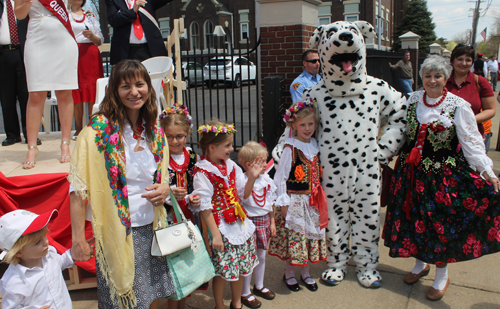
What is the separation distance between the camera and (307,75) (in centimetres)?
489

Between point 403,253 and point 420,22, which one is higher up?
point 420,22

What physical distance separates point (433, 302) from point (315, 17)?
13.2ft

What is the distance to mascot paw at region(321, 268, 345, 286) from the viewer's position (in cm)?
329

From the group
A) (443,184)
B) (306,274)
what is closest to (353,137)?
(443,184)

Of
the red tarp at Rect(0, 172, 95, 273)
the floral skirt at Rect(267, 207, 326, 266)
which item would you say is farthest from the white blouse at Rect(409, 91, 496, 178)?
the red tarp at Rect(0, 172, 95, 273)

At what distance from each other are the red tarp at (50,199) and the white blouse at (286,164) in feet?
4.88

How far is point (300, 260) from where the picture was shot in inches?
123

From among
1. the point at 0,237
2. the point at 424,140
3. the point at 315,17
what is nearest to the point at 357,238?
the point at 424,140

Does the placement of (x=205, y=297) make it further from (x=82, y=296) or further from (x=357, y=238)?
(x=357, y=238)

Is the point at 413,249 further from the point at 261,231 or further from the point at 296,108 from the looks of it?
the point at 296,108

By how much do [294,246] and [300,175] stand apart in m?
0.56

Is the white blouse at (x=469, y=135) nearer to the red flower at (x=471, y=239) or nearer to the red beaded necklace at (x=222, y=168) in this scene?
the red flower at (x=471, y=239)

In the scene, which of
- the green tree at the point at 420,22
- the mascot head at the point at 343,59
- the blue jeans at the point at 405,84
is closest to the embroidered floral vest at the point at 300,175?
the mascot head at the point at 343,59

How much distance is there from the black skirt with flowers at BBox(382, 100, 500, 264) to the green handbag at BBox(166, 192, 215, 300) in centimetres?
165
